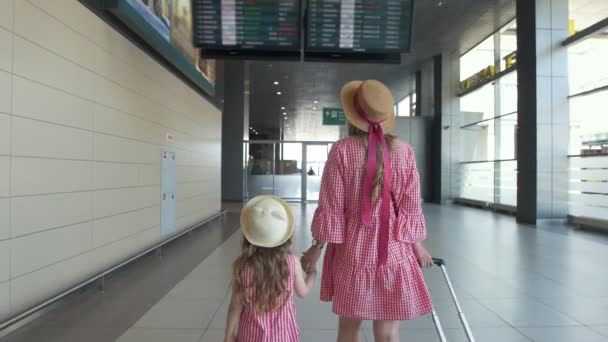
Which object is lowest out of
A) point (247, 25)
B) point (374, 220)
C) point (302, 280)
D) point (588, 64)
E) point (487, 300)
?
point (487, 300)

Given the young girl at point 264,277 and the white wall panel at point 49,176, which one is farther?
the white wall panel at point 49,176

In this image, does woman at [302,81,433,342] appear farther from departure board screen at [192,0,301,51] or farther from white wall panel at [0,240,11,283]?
departure board screen at [192,0,301,51]

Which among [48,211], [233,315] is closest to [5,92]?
[48,211]

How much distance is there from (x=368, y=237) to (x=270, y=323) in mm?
481

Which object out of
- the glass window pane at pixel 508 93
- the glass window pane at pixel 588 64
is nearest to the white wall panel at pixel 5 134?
the glass window pane at pixel 588 64

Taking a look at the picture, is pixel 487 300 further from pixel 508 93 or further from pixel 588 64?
pixel 508 93

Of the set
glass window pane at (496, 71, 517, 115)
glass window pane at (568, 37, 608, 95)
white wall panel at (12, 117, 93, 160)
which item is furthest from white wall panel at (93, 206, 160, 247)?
glass window pane at (496, 71, 517, 115)

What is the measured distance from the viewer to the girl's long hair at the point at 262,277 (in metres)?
1.45

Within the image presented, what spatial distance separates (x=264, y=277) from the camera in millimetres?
1449

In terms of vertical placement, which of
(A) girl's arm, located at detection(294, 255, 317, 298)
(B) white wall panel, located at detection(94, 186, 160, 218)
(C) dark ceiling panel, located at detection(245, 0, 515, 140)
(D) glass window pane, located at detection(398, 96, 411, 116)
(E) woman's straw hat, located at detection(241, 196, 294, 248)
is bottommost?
(A) girl's arm, located at detection(294, 255, 317, 298)

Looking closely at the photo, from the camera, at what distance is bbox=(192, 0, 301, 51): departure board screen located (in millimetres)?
→ 4977

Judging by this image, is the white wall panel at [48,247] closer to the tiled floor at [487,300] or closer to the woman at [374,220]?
the tiled floor at [487,300]

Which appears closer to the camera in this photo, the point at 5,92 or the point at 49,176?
the point at 5,92

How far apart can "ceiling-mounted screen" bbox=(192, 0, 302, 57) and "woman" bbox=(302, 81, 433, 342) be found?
379 cm
